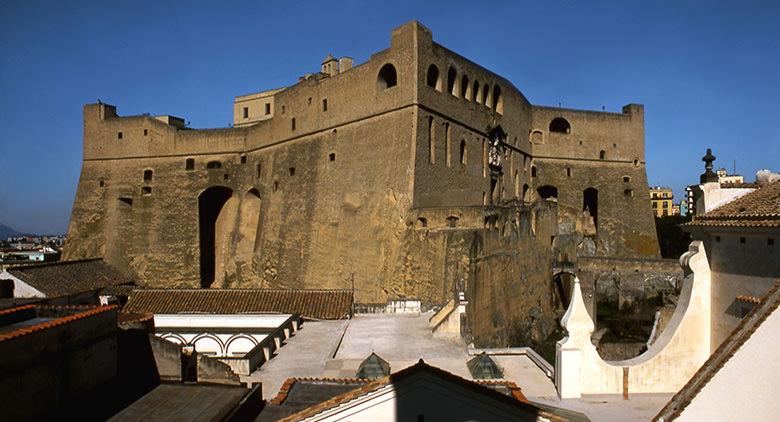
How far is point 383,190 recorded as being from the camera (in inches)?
758

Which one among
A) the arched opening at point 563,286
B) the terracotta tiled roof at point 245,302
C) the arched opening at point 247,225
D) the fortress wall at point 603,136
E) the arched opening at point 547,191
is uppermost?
the fortress wall at point 603,136

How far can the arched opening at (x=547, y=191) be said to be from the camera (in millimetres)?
31367

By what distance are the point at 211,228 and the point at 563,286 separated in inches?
727

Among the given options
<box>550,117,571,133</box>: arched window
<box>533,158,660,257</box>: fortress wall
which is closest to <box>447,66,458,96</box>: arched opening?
<box>533,158,660,257</box>: fortress wall

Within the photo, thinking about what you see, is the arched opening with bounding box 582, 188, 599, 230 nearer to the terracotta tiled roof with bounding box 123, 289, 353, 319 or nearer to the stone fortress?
the stone fortress

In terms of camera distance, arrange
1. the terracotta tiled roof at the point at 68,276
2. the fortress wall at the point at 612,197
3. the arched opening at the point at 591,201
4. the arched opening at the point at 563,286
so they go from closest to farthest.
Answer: the terracotta tiled roof at the point at 68,276 → the arched opening at the point at 563,286 → the fortress wall at the point at 612,197 → the arched opening at the point at 591,201

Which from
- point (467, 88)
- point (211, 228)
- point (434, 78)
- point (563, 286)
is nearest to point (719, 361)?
point (434, 78)

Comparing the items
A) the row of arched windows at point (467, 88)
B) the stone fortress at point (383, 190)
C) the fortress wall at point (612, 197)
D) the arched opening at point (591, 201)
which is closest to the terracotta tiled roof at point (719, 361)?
the stone fortress at point (383, 190)

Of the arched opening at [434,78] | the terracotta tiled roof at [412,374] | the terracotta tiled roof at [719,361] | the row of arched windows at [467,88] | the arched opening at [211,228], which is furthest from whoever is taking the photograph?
the arched opening at [211,228]

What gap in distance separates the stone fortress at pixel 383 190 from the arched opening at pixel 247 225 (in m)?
0.08

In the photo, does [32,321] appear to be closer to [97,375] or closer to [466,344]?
[97,375]

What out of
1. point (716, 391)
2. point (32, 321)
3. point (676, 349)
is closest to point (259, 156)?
point (32, 321)

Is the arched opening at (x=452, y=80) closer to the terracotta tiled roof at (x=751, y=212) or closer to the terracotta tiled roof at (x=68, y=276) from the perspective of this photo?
the terracotta tiled roof at (x=751, y=212)

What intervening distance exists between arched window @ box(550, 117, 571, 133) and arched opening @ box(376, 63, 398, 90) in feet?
45.5
